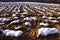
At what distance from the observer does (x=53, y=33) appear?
1.26 meters

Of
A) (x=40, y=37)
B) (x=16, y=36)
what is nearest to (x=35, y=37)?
(x=40, y=37)

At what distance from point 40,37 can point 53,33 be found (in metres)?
0.11

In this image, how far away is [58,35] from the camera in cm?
125

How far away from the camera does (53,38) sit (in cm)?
121

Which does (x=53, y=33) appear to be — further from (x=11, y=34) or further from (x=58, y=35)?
(x=11, y=34)

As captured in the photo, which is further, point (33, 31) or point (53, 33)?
point (33, 31)

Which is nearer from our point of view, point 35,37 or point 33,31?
point 35,37

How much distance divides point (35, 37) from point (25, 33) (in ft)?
0.39

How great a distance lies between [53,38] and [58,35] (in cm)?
6

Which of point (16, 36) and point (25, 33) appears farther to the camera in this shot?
point (25, 33)

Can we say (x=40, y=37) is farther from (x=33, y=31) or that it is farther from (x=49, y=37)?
(x=33, y=31)

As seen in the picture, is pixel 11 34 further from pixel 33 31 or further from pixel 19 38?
pixel 33 31

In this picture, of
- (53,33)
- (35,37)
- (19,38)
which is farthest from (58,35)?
(19,38)

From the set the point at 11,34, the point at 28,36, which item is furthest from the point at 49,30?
the point at 11,34
